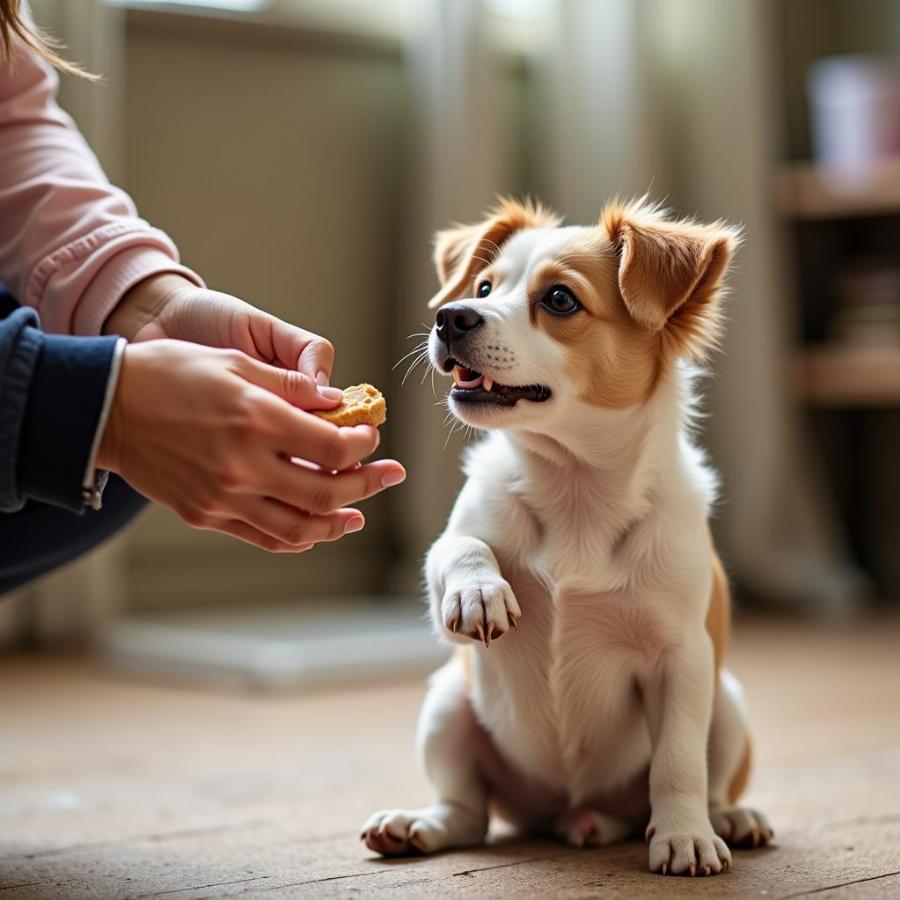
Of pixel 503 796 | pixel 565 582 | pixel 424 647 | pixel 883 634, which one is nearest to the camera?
pixel 565 582

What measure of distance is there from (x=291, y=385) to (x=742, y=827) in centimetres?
60

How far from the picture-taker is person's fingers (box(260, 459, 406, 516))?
95cm

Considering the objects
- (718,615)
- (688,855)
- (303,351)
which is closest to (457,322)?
(303,351)

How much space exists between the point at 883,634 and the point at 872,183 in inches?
40.7

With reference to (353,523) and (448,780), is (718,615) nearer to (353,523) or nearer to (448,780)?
(448,780)

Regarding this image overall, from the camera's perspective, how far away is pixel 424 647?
104 inches

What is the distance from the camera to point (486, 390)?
1.26m

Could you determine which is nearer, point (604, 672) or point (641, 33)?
point (604, 672)

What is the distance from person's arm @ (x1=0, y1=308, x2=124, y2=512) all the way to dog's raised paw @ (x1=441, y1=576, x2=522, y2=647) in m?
0.33

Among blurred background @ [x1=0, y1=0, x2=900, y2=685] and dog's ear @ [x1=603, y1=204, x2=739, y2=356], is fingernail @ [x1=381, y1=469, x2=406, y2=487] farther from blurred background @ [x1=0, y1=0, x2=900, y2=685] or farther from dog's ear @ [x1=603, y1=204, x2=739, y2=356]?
blurred background @ [x1=0, y1=0, x2=900, y2=685]

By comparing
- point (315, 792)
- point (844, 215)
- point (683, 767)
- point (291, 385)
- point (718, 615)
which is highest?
point (844, 215)

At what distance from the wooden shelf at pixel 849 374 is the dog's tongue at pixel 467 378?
212 cm

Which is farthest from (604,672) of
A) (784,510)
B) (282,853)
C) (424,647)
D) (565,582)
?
(784,510)

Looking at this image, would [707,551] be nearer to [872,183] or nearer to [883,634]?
[883,634]
